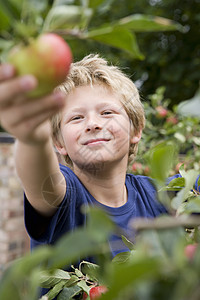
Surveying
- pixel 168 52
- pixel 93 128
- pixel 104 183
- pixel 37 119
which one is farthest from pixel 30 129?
pixel 168 52

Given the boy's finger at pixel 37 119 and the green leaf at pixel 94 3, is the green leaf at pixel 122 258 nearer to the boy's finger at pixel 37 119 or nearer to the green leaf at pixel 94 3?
the boy's finger at pixel 37 119

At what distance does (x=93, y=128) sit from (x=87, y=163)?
0.13 meters

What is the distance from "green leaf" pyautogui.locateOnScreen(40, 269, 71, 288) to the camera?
0.61 meters

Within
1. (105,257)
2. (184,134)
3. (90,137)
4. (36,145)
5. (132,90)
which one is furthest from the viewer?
(184,134)

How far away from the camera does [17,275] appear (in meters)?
0.28

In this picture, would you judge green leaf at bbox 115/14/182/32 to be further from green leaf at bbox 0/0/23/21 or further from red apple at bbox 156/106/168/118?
red apple at bbox 156/106/168/118

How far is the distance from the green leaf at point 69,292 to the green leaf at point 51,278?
0.02 metres

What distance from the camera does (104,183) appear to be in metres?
1.08

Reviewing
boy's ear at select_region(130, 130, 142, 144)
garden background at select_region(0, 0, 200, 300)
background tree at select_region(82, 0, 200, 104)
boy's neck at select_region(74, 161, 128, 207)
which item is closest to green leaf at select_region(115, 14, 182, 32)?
garden background at select_region(0, 0, 200, 300)

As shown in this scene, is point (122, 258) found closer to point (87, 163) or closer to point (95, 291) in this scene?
point (95, 291)

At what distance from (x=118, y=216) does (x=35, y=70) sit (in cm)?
75

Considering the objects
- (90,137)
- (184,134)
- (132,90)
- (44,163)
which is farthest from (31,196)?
(184,134)

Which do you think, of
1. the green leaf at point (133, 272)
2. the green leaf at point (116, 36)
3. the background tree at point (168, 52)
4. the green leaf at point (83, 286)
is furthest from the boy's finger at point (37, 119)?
the background tree at point (168, 52)

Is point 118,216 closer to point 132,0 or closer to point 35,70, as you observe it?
point 35,70
